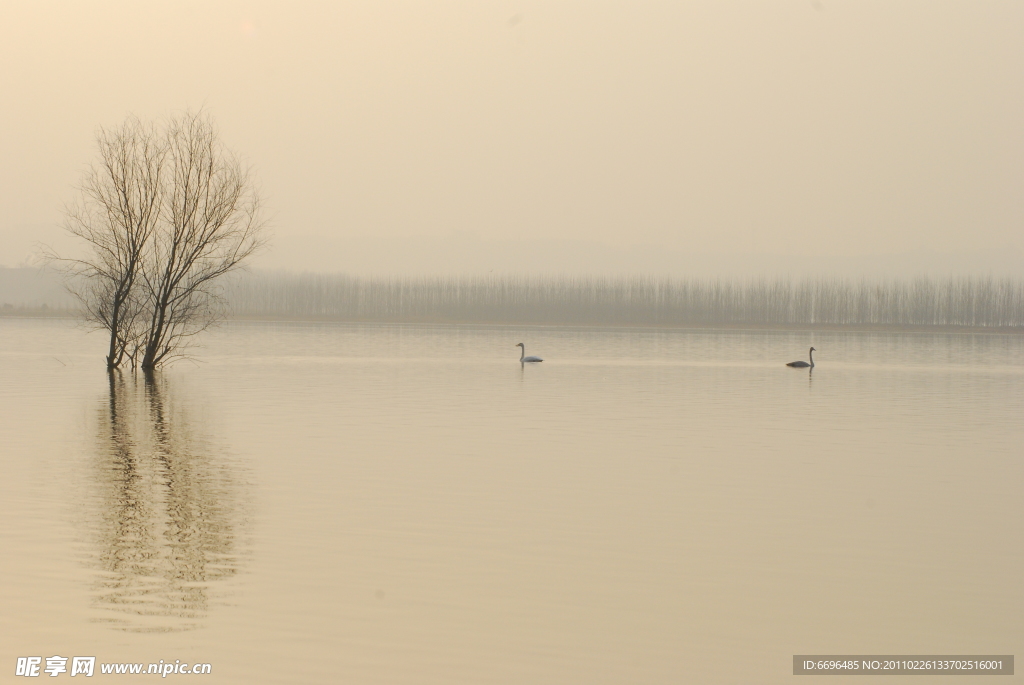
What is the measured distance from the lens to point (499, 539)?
9.21 metres

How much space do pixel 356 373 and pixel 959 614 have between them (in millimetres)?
25043

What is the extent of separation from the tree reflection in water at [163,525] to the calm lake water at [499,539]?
0.04m

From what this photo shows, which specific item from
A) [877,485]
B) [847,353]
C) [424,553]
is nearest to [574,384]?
[877,485]

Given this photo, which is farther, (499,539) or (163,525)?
(163,525)

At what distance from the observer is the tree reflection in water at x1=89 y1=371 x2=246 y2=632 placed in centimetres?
692

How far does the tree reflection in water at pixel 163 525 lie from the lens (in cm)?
692

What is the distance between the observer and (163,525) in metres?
9.34

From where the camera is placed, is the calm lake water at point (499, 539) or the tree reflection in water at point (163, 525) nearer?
the calm lake water at point (499, 539)

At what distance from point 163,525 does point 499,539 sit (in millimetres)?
2867

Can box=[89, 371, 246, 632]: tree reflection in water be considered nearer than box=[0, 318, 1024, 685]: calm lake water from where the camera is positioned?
No

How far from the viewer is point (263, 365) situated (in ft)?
113

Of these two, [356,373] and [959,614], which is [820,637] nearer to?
[959,614]

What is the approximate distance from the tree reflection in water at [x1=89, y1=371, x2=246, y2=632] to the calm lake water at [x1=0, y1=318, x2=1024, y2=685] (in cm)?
4

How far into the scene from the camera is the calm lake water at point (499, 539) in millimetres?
6355
